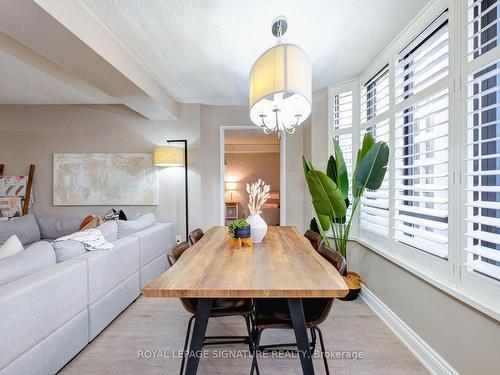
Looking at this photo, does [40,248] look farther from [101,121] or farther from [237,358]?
[101,121]

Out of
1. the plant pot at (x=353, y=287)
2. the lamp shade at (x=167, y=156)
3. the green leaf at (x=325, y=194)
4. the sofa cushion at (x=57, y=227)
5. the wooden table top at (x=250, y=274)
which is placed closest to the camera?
the wooden table top at (x=250, y=274)

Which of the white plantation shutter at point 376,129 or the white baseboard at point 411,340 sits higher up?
the white plantation shutter at point 376,129

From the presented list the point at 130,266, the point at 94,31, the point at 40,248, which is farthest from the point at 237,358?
the point at 94,31

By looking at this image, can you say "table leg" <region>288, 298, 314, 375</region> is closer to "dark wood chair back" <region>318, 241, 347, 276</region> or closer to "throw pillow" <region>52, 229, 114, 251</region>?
"dark wood chair back" <region>318, 241, 347, 276</region>

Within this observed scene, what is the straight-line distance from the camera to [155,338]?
6.74ft

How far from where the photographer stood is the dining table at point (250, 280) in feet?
3.70

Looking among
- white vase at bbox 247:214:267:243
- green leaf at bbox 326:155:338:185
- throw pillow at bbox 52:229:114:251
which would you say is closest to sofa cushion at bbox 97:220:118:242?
throw pillow at bbox 52:229:114:251

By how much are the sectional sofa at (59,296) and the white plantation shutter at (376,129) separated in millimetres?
2538

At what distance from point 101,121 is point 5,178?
69.9 inches

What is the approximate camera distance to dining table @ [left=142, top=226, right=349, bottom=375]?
44.4 inches

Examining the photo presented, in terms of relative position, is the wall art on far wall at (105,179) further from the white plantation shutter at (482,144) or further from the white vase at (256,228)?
the white plantation shutter at (482,144)

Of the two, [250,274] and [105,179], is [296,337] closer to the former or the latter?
[250,274]

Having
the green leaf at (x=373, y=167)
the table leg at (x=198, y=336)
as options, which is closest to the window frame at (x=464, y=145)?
the green leaf at (x=373, y=167)

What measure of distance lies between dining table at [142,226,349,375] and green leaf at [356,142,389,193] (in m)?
0.97
